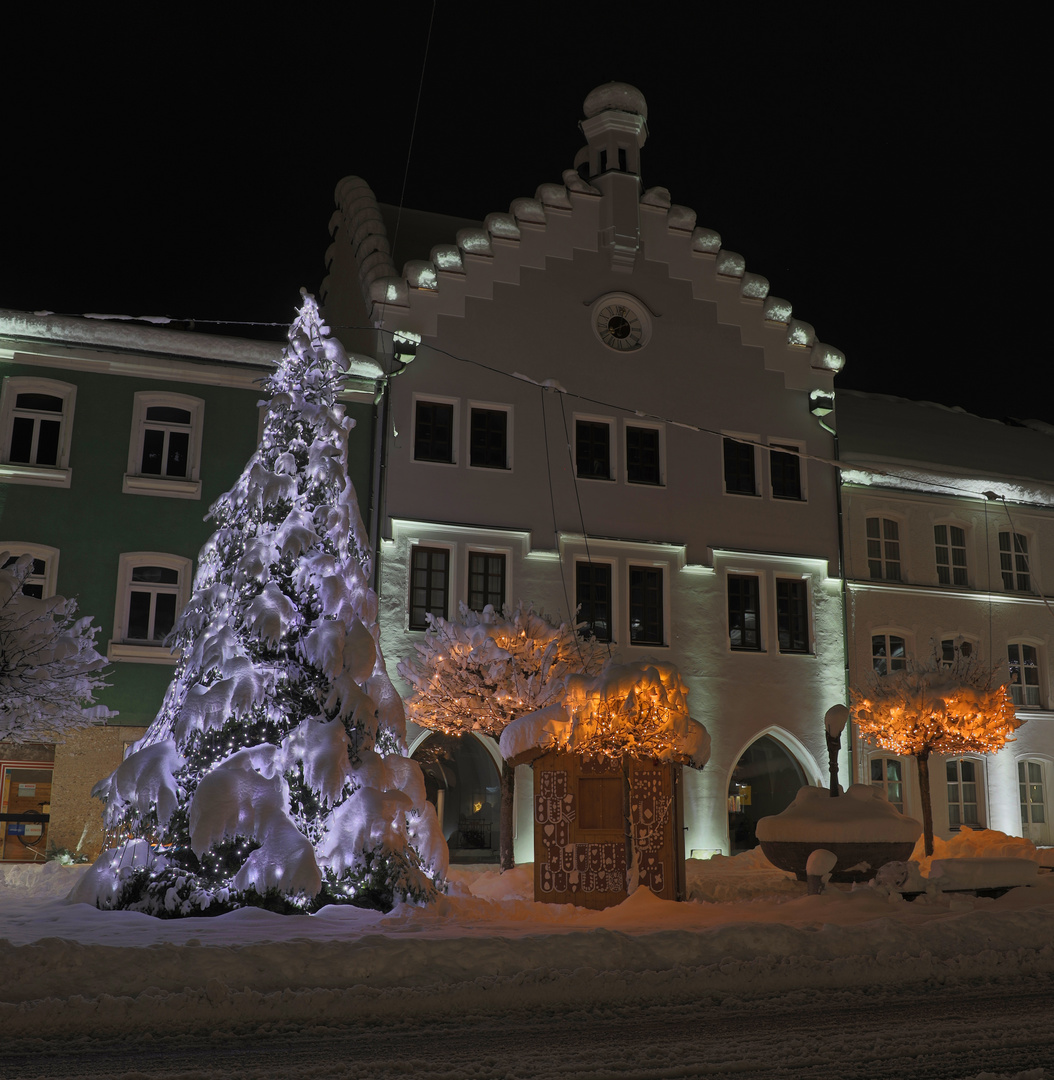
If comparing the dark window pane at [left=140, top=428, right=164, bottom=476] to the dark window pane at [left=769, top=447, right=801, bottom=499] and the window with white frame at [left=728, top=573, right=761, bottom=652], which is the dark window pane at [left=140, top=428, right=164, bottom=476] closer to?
the window with white frame at [left=728, top=573, right=761, bottom=652]

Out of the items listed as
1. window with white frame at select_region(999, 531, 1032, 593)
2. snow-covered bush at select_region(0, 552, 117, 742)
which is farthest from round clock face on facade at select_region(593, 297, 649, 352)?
snow-covered bush at select_region(0, 552, 117, 742)

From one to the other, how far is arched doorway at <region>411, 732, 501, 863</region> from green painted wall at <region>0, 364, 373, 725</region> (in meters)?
5.48

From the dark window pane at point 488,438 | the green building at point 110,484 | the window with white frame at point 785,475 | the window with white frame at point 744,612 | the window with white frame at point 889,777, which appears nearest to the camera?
the green building at point 110,484

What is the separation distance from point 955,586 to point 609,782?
52.9 ft

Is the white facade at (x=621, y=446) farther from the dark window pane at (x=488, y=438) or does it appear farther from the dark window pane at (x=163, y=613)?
the dark window pane at (x=163, y=613)

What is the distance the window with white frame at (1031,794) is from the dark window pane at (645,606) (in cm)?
991

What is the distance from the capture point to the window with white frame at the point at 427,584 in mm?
24156

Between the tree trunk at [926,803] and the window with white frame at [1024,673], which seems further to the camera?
the window with white frame at [1024,673]

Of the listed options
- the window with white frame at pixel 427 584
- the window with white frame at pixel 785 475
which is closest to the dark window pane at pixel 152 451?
the window with white frame at pixel 427 584

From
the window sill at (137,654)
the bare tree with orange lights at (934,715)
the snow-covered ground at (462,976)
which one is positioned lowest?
the snow-covered ground at (462,976)

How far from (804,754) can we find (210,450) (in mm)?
14297

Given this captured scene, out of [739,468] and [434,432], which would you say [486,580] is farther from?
[739,468]

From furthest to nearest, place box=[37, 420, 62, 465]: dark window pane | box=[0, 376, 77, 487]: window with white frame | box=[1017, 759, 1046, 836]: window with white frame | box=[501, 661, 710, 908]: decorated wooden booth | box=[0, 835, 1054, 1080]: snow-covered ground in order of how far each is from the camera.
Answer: box=[1017, 759, 1046, 836]: window with white frame < box=[37, 420, 62, 465]: dark window pane < box=[0, 376, 77, 487]: window with white frame < box=[501, 661, 710, 908]: decorated wooden booth < box=[0, 835, 1054, 1080]: snow-covered ground

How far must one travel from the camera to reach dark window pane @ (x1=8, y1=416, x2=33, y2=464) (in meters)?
22.7
